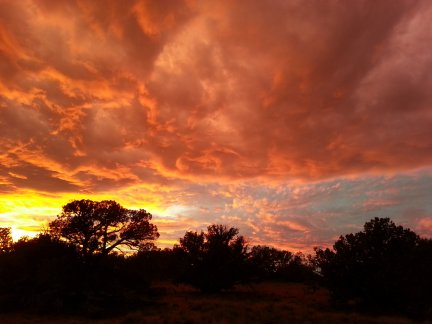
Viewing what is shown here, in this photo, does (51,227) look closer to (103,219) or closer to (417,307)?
(103,219)

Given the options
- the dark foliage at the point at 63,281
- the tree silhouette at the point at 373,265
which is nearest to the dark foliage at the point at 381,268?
the tree silhouette at the point at 373,265

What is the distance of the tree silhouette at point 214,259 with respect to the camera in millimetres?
36062

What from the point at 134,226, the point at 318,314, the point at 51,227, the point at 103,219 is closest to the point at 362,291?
the point at 318,314

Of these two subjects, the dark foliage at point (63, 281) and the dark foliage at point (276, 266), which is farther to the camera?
the dark foliage at point (276, 266)

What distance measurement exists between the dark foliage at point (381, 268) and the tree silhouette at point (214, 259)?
10.4 metres

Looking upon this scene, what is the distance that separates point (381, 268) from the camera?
25.0 meters

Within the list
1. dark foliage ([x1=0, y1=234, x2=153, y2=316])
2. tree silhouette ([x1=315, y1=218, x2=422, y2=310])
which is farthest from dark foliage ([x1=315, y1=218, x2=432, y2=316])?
dark foliage ([x1=0, y1=234, x2=153, y2=316])

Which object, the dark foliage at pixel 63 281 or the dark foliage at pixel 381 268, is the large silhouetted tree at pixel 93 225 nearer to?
the dark foliage at pixel 63 281

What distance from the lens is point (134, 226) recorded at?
32.5 metres

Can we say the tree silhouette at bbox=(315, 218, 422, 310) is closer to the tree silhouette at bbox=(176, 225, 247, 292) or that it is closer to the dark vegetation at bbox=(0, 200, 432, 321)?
the dark vegetation at bbox=(0, 200, 432, 321)

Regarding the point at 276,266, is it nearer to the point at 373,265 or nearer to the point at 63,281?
the point at 373,265

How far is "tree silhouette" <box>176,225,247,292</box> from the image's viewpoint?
3606 centimetres

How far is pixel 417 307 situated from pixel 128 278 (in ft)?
70.2

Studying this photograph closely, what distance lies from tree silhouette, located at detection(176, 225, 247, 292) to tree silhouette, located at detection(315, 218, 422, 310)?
1033 cm
